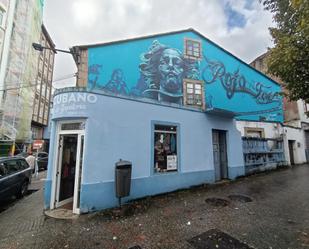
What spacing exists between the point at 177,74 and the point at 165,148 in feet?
25.1

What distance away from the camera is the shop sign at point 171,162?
7184 millimetres

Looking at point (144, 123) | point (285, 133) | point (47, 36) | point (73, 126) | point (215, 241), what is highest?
point (47, 36)

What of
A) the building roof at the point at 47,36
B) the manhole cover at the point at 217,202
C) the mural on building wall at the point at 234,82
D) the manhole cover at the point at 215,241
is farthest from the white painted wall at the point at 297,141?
the building roof at the point at 47,36

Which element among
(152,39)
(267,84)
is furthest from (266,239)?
(267,84)

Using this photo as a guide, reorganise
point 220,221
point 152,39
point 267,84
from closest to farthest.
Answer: point 220,221, point 152,39, point 267,84

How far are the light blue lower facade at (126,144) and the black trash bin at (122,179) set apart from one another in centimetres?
32

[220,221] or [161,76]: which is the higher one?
[161,76]

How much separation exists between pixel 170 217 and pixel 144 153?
226cm

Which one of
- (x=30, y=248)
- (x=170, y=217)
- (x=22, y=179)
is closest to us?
(x=30, y=248)

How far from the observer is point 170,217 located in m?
4.86

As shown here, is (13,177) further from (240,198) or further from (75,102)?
(240,198)

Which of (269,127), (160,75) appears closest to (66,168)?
(160,75)

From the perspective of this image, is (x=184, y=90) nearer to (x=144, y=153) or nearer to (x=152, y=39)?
(x=152, y=39)

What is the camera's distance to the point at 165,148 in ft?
23.7
